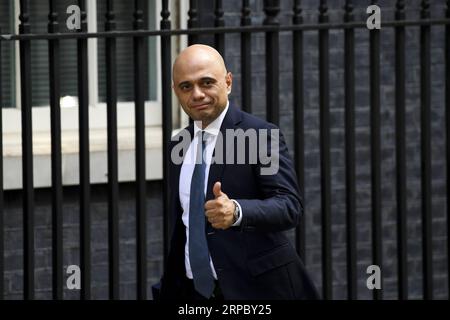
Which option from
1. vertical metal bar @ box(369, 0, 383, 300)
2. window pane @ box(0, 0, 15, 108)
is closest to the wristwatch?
vertical metal bar @ box(369, 0, 383, 300)

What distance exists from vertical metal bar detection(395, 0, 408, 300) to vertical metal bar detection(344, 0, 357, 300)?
0.23 meters

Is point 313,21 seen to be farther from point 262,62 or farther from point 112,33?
point 112,33

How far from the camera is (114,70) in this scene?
23.4 feet

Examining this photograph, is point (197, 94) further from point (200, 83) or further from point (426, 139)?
point (426, 139)

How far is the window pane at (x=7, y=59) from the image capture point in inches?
356

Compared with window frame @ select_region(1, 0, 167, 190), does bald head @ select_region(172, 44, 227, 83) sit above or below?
above

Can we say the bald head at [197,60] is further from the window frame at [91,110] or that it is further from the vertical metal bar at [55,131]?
the window frame at [91,110]

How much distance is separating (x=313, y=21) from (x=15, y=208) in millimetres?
2125

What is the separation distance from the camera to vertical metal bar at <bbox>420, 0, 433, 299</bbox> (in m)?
7.62

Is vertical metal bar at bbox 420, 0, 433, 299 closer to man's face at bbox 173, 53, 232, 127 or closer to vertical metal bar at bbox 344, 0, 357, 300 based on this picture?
vertical metal bar at bbox 344, 0, 357, 300

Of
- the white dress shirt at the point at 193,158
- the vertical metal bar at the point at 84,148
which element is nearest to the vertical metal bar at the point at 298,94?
the vertical metal bar at the point at 84,148

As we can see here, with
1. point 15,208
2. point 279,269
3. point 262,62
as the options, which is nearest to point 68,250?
point 15,208

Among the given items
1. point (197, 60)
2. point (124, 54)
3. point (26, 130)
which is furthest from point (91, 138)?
point (197, 60)
